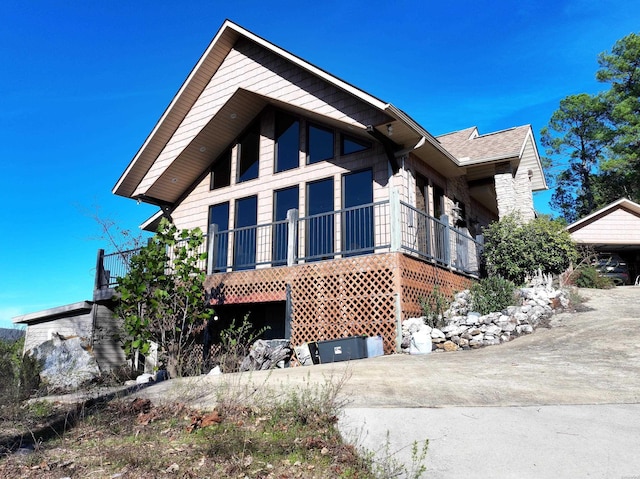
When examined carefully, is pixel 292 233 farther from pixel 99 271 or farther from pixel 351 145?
pixel 99 271

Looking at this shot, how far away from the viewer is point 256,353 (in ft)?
31.4

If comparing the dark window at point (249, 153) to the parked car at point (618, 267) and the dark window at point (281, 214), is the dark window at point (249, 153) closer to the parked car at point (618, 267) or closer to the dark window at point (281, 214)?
the dark window at point (281, 214)

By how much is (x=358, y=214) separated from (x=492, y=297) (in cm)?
368

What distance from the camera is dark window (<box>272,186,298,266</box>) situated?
1288 cm

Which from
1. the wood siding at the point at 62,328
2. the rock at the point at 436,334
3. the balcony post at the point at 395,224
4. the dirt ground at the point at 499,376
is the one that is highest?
the balcony post at the point at 395,224

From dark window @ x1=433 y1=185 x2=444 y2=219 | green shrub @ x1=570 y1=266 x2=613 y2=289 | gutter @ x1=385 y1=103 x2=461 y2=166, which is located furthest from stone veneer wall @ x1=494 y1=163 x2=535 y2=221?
gutter @ x1=385 y1=103 x2=461 y2=166

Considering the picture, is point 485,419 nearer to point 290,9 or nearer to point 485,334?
point 485,334

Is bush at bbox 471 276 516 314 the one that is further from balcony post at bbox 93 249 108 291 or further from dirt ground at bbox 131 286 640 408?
balcony post at bbox 93 249 108 291

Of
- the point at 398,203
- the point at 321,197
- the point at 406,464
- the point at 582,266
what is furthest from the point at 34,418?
the point at 582,266

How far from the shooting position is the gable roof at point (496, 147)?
13.9 meters

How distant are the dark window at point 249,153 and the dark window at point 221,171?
54 centimetres

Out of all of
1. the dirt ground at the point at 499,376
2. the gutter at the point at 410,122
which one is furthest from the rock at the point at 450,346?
the gutter at the point at 410,122

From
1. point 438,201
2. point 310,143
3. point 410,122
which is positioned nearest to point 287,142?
point 310,143

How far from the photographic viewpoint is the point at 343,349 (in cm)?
889
